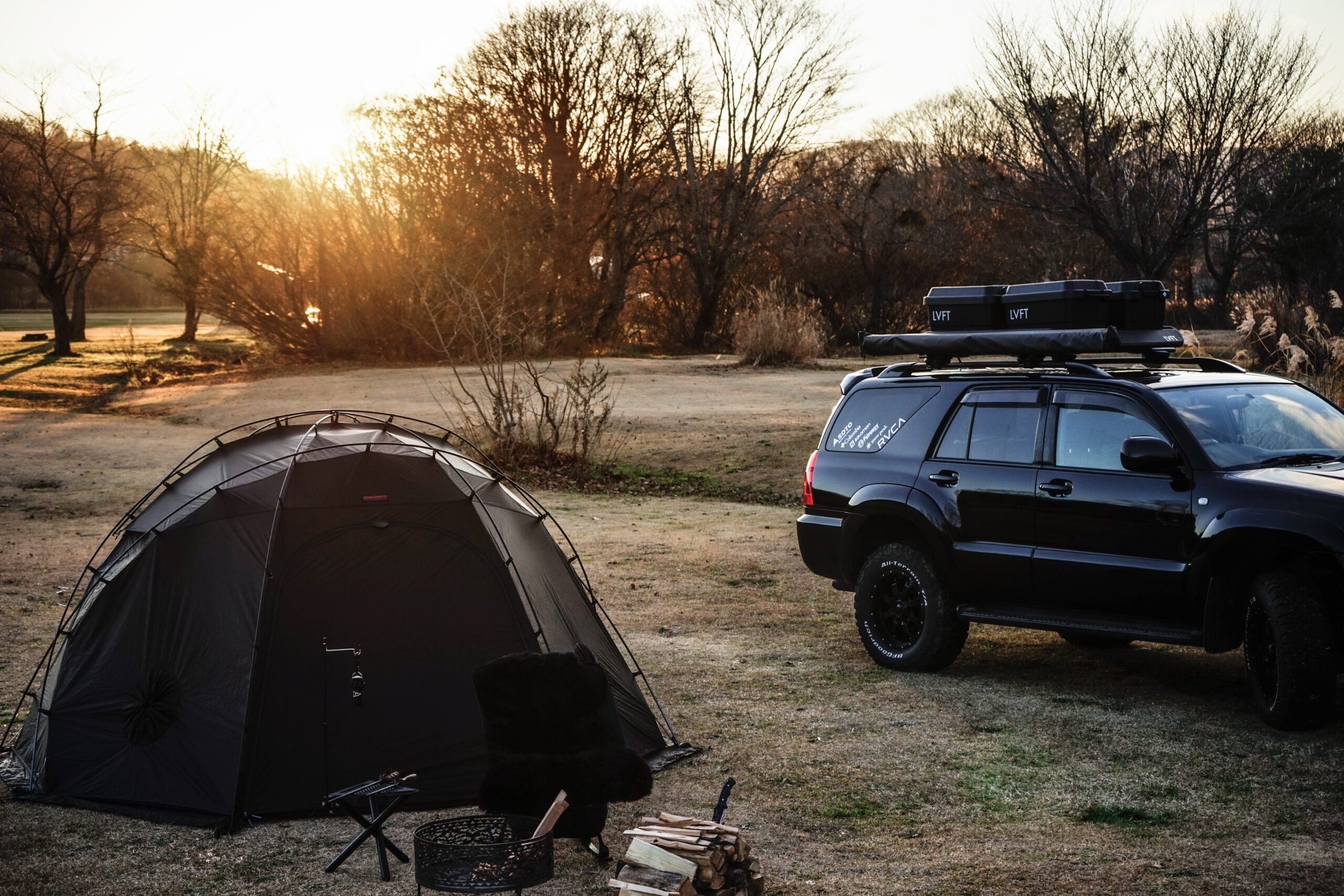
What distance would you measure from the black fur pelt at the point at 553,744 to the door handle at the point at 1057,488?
332cm

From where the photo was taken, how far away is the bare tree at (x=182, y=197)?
1790 inches

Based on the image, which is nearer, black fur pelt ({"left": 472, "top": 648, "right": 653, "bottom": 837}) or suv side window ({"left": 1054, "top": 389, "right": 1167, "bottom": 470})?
black fur pelt ({"left": 472, "top": 648, "right": 653, "bottom": 837})

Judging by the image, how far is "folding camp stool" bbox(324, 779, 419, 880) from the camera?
5316 millimetres

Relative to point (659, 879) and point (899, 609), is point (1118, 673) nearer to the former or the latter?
point (899, 609)

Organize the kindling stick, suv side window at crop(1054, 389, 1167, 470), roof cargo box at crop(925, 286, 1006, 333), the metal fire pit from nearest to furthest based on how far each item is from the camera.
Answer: the metal fire pit < the kindling stick < suv side window at crop(1054, 389, 1167, 470) < roof cargo box at crop(925, 286, 1006, 333)

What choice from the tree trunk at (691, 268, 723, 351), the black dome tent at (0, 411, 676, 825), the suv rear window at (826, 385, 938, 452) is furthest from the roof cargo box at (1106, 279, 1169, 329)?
the tree trunk at (691, 268, 723, 351)

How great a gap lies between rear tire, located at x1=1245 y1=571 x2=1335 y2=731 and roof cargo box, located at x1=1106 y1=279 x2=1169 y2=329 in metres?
2.21

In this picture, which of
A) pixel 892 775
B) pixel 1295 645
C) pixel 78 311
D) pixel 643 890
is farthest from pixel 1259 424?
pixel 78 311

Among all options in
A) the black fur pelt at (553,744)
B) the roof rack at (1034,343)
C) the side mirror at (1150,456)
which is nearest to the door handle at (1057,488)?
the side mirror at (1150,456)

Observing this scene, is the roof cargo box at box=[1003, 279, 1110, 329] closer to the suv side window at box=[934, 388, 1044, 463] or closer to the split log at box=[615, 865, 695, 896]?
the suv side window at box=[934, 388, 1044, 463]

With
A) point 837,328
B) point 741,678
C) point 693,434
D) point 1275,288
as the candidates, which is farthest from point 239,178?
point 741,678

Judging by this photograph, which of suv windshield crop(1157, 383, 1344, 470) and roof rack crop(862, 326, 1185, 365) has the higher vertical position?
roof rack crop(862, 326, 1185, 365)

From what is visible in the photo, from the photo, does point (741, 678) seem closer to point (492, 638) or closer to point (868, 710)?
point (868, 710)

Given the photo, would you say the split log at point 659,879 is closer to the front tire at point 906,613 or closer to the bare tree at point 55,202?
the front tire at point 906,613
